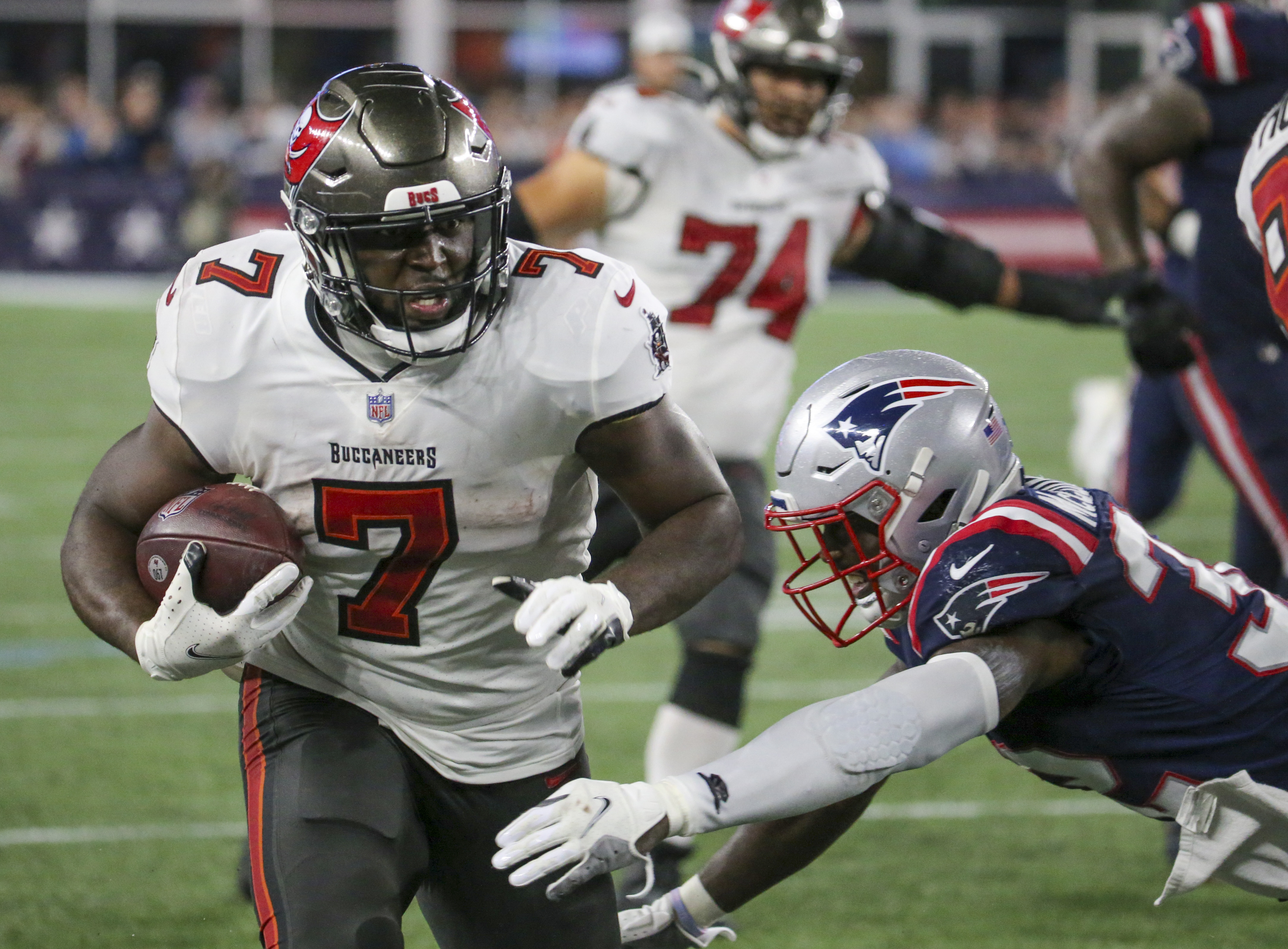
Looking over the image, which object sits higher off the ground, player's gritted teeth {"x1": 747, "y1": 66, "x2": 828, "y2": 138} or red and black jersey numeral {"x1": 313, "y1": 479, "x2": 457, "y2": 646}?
player's gritted teeth {"x1": 747, "y1": 66, "x2": 828, "y2": 138}

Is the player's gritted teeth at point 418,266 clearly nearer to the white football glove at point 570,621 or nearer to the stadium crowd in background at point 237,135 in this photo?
the white football glove at point 570,621

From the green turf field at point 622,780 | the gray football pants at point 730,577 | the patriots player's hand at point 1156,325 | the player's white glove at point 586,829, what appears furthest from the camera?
the patriots player's hand at point 1156,325

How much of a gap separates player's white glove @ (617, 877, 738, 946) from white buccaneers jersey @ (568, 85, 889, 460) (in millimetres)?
1712

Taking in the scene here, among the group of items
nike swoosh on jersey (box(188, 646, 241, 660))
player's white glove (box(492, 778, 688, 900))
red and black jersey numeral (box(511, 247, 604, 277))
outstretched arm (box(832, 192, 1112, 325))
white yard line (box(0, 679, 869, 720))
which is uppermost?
red and black jersey numeral (box(511, 247, 604, 277))

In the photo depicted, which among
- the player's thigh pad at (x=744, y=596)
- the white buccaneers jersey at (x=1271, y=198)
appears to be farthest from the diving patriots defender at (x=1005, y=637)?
the player's thigh pad at (x=744, y=596)

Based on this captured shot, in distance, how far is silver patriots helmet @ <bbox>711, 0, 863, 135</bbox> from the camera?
439cm

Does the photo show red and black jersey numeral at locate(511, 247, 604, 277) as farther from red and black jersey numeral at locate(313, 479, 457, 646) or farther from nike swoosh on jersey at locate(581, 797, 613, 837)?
nike swoosh on jersey at locate(581, 797, 613, 837)

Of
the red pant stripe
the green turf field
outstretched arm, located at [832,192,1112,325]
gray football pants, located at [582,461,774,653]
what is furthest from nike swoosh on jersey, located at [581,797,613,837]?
outstretched arm, located at [832,192,1112,325]

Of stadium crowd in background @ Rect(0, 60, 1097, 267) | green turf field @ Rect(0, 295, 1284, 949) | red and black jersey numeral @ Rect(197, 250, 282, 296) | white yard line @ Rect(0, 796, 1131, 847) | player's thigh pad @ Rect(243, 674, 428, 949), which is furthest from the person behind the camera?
stadium crowd in background @ Rect(0, 60, 1097, 267)

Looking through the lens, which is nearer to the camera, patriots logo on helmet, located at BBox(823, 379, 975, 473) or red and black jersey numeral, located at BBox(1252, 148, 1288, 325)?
patriots logo on helmet, located at BBox(823, 379, 975, 473)

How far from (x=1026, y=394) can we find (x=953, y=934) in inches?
338

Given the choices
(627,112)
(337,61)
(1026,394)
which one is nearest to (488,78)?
(337,61)

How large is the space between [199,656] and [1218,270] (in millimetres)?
2874

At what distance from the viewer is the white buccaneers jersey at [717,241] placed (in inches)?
175
